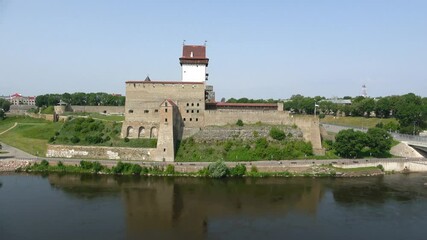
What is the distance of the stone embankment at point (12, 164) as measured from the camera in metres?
27.5

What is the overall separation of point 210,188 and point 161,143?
24.0 ft

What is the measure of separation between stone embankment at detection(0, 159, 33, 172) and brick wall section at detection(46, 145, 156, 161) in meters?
2.37

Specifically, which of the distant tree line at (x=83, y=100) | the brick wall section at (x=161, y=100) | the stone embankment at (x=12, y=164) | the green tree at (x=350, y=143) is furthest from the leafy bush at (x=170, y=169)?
the distant tree line at (x=83, y=100)

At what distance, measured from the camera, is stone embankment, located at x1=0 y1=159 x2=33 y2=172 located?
27.5m

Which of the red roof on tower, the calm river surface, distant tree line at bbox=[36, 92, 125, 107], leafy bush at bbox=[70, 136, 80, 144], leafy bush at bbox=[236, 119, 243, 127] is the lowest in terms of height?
the calm river surface

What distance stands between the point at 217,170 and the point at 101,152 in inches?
406

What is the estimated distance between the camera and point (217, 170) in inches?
1005

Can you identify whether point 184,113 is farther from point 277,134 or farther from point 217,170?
point 277,134

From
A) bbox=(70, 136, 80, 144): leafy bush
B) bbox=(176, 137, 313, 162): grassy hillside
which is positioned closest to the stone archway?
bbox=(70, 136, 80, 144): leafy bush

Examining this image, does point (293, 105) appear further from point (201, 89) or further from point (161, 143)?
point (161, 143)

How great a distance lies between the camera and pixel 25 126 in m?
42.7

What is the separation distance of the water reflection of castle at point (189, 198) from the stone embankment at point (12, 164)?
143 inches

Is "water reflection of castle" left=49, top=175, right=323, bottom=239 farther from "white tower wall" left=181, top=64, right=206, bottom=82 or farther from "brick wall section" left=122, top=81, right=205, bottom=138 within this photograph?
"white tower wall" left=181, top=64, right=206, bottom=82

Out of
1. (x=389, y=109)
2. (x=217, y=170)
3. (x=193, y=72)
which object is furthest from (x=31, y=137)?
(x=389, y=109)
